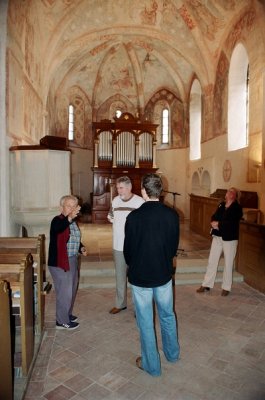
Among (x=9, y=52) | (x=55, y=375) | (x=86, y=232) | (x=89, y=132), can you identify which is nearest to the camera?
(x=55, y=375)

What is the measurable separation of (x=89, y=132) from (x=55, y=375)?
13.6m

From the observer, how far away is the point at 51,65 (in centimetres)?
1111

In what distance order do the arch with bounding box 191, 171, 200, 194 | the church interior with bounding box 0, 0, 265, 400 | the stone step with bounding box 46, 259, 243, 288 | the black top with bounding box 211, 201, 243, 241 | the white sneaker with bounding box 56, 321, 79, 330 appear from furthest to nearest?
the arch with bounding box 191, 171, 200, 194 < the stone step with bounding box 46, 259, 243, 288 < the black top with bounding box 211, 201, 243, 241 < the white sneaker with bounding box 56, 321, 79, 330 < the church interior with bounding box 0, 0, 265, 400

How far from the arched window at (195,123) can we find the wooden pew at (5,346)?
508 inches

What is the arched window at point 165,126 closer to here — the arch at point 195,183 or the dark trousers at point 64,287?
the arch at point 195,183

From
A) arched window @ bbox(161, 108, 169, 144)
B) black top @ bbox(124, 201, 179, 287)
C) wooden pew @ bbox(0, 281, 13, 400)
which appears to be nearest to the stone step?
black top @ bbox(124, 201, 179, 287)

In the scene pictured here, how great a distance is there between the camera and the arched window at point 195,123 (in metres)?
14.4

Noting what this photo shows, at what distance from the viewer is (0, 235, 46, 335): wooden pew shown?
3684 mm

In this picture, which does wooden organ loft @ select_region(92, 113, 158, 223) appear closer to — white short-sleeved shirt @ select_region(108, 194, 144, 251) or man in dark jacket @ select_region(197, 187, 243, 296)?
man in dark jacket @ select_region(197, 187, 243, 296)

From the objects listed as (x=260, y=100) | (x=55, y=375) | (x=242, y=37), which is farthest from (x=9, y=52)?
(x=242, y=37)

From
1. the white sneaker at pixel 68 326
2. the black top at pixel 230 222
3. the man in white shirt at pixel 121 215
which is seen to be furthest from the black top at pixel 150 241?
Result: the black top at pixel 230 222

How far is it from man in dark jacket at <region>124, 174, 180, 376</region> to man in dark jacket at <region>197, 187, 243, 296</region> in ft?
7.68

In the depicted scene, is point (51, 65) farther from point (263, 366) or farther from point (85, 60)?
point (263, 366)

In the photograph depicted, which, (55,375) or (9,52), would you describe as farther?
(9,52)
